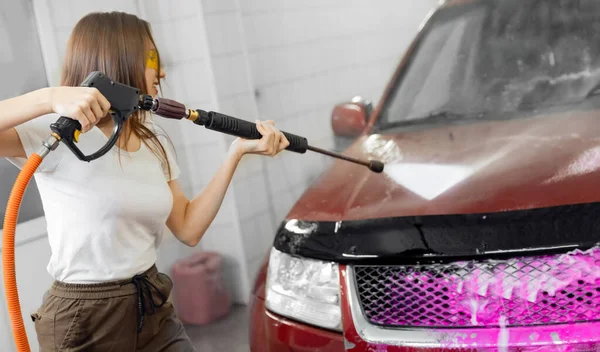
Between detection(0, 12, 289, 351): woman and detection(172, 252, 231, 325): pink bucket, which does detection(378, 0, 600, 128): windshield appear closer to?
detection(0, 12, 289, 351): woman

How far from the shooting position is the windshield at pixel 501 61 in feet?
6.99

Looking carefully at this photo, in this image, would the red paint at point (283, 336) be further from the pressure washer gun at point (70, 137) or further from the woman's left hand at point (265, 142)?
the pressure washer gun at point (70, 137)

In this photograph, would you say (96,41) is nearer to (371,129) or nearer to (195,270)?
(371,129)

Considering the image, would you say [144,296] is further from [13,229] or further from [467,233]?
[467,233]

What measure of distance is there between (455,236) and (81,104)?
901 millimetres

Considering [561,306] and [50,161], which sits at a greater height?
[50,161]

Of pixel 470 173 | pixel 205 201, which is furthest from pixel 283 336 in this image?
Answer: pixel 470 173

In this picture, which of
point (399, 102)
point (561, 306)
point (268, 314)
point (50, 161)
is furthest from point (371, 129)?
point (50, 161)

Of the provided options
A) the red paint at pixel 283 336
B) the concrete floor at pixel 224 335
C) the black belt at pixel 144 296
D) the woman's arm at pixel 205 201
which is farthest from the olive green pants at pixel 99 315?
the concrete floor at pixel 224 335

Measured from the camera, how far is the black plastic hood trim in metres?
1.37

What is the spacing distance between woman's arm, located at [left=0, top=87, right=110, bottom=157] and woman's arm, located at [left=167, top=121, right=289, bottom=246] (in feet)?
1.61

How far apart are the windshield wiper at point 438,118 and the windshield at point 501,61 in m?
0.01

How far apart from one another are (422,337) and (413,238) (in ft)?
0.79

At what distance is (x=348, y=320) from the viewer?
1.56 metres
